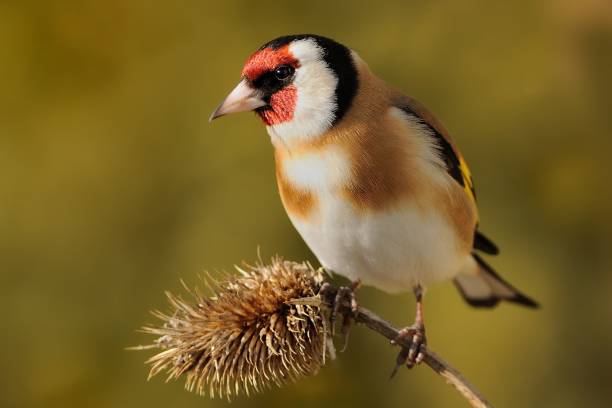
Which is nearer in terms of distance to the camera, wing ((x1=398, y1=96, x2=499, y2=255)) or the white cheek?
the white cheek

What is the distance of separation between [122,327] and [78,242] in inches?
19.2

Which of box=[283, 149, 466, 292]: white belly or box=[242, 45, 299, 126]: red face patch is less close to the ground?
box=[242, 45, 299, 126]: red face patch

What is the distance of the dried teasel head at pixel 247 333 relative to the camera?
2400 mm

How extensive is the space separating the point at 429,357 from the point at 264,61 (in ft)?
3.34

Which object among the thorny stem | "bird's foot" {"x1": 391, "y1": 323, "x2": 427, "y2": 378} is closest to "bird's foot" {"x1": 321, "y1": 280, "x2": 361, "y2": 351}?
the thorny stem

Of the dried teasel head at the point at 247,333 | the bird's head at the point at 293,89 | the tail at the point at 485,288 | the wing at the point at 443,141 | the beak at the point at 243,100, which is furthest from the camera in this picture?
the tail at the point at 485,288

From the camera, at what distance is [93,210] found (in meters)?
4.33

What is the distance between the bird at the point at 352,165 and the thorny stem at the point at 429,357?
279mm

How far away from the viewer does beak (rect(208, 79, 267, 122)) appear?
2.63m

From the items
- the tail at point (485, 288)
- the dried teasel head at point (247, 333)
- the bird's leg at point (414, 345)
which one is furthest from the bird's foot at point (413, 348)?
the tail at point (485, 288)

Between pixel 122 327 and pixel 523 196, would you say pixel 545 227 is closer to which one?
pixel 523 196

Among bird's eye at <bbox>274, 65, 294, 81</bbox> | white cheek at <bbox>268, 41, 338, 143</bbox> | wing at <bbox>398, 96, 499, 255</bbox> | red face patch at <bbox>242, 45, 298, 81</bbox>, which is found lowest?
wing at <bbox>398, 96, 499, 255</bbox>

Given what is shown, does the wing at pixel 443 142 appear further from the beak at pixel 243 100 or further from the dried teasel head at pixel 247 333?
the dried teasel head at pixel 247 333

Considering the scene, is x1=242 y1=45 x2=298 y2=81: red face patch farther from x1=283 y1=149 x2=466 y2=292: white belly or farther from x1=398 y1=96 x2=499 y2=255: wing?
x1=398 y1=96 x2=499 y2=255: wing
